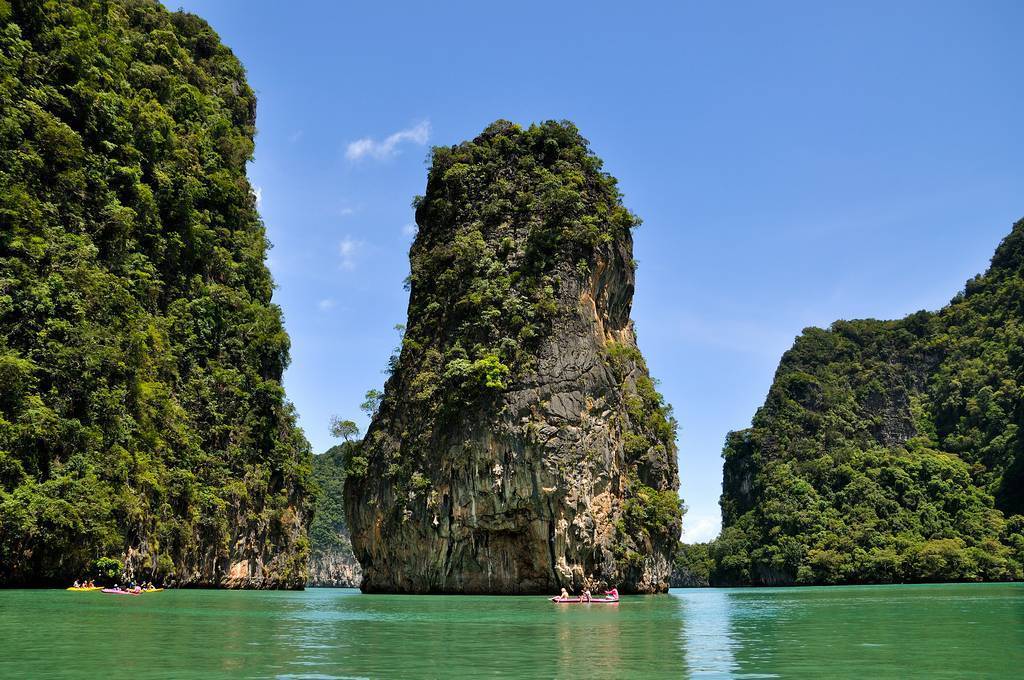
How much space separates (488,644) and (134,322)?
30.3m

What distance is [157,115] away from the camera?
45.8m

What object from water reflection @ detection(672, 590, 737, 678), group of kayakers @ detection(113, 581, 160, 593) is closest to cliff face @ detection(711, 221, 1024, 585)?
water reflection @ detection(672, 590, 737, 678)

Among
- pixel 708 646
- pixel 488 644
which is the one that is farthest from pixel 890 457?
pixel 488 644

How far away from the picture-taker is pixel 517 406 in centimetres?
4112

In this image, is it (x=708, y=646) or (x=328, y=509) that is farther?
(x=328, y=509)

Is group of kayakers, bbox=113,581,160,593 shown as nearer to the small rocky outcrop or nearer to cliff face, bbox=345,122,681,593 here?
cliff face, bbox=345,122,681,593

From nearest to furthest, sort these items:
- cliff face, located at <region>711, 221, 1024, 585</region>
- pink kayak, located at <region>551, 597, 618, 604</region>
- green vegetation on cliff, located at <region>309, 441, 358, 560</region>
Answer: pink kayak, located at <region>551, 597, 618, 604</region>
cliff face, located at <region>711, 221, 1024, 585</region>
green vegetation on cliff, located at <region>309, 441, 358, 560</region>

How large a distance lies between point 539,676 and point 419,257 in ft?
136

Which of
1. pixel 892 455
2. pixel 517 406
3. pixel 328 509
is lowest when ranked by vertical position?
pixel 328 509

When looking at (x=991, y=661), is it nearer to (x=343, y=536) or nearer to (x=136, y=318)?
(x=136, y=318)

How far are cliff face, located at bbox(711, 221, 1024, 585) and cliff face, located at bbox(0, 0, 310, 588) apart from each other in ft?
173

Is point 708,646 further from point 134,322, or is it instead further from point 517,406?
point 134,322

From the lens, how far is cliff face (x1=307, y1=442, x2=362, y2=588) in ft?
386

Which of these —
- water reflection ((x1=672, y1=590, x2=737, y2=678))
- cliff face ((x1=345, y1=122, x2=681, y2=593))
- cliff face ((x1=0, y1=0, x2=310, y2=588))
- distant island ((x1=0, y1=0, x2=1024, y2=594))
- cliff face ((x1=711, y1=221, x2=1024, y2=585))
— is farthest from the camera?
cliff face ((x1=711, y1=221, x2=1024, y2=585))
